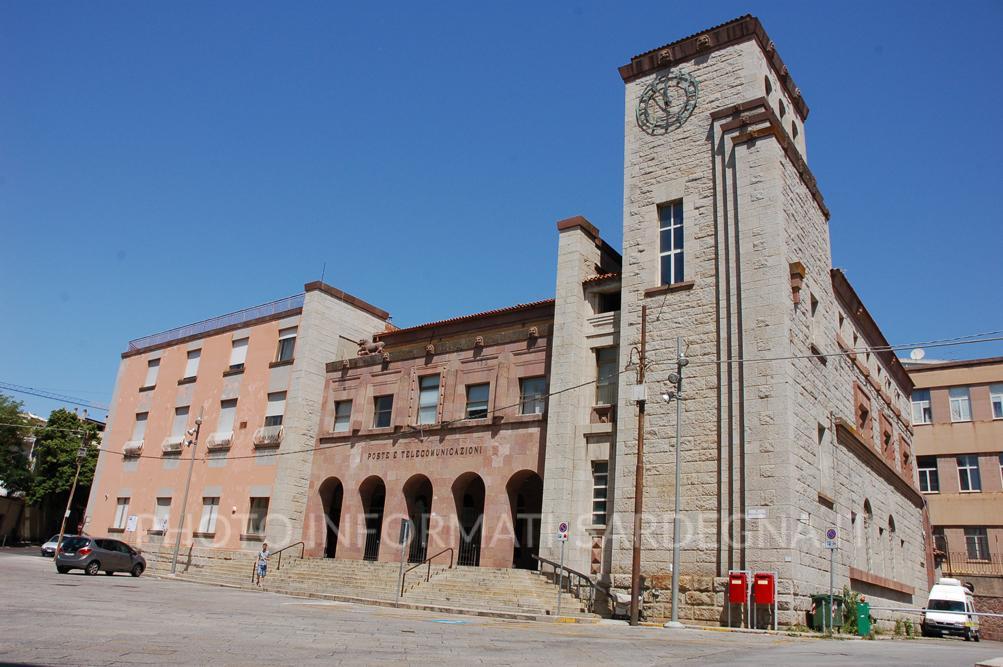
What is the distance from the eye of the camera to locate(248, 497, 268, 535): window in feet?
113

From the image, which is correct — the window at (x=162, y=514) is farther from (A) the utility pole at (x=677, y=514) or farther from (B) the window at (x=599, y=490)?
(A) the utility pole at (x=677, y=514)

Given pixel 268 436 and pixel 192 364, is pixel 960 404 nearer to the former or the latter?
pixel 268 436

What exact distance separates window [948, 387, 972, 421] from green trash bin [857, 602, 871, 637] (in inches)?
1075

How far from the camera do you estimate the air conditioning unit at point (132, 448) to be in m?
43.1

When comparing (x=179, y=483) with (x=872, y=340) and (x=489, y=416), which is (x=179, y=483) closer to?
(x=489, y=416)

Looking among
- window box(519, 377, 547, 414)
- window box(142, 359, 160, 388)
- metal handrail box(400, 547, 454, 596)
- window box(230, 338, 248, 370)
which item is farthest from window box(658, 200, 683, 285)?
window box(142, 359, 160, 388)

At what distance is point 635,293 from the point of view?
25.6 m

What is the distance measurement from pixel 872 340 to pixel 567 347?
1625 cm

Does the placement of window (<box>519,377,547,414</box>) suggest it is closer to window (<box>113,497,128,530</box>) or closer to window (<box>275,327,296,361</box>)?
window (<box>275,327,296,361</box>)

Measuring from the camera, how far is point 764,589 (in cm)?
1953

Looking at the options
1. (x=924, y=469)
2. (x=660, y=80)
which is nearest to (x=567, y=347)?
(x=660, y=80)

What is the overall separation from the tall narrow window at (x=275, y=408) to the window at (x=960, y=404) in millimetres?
36550

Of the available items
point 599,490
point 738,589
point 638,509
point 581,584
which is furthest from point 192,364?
point 738,589

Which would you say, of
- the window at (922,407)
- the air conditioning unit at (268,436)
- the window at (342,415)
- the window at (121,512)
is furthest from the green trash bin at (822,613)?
the window at (121,512)
